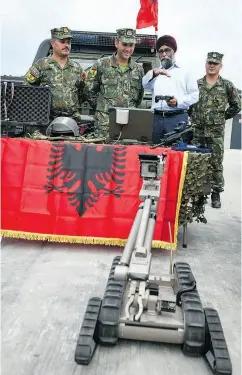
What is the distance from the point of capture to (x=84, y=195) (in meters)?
3.56

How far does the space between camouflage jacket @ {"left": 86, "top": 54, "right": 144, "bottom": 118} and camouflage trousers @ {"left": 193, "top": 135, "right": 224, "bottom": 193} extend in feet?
3.99

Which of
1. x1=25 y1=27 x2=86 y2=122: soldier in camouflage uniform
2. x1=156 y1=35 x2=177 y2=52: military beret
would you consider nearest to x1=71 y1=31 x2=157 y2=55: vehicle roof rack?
x1=156 y1=35 x2=177 y2=52: military beret

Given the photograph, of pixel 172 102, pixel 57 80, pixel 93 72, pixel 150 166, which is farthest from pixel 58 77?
pixel 150 166

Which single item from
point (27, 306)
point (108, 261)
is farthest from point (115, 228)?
point (27, 306)

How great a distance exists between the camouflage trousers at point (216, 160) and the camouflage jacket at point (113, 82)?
3.99 ft

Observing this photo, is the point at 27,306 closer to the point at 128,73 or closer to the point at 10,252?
the point at 10,252

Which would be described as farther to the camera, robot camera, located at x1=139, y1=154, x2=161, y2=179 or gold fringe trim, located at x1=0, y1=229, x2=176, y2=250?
gold fringe trim, located at x1=0, y1=229, x2=176, y2=250

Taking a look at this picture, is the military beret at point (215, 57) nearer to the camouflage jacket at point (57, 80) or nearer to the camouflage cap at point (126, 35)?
the camouflage cap at point (126, 35)

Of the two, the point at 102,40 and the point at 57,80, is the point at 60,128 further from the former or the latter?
the point at 102,40

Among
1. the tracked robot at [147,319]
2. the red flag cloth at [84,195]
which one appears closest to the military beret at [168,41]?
the red flag cloth at [84,195]

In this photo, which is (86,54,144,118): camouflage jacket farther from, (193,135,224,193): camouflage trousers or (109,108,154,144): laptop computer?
(193,135,224,193): camouflage trousers

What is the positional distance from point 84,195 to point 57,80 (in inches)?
60.5

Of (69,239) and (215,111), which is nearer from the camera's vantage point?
(69,239)

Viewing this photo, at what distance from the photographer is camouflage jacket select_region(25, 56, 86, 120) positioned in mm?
4531
